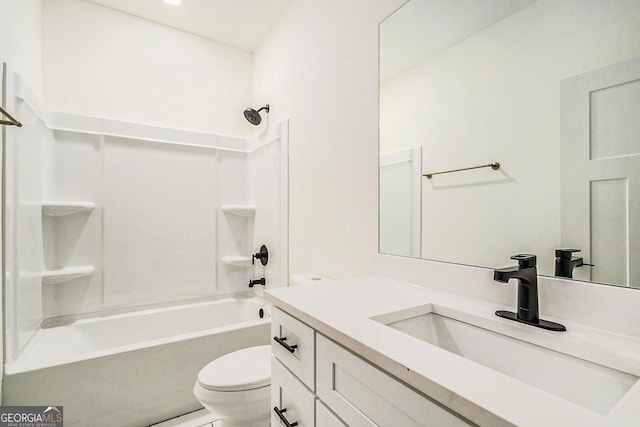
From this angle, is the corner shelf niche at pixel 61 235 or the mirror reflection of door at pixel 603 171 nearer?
the mirror reflection of door at pixel 603 171

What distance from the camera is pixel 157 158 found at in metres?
2.47

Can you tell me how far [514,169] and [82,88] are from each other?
2814mm

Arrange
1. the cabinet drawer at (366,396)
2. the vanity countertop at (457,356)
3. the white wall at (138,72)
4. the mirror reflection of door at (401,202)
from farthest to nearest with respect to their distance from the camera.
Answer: the white wall at (138,72) → the mirror reflection of door at (401,202) → the cabinet drawer at (366,396) → the vanity countertop at (457,356)

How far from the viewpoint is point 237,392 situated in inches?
51.9

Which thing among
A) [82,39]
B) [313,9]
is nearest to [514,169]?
[313,9]

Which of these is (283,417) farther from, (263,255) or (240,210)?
(240,210)

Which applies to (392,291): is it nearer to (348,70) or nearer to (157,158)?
(348,70)

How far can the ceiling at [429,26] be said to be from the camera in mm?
1007

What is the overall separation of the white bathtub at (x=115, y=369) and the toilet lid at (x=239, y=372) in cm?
39

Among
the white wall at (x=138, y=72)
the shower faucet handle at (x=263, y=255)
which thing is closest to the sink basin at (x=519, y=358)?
the shower faucet handle at (x=263, y=255)

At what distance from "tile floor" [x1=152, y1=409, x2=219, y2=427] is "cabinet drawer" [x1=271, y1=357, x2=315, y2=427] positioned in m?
1.02

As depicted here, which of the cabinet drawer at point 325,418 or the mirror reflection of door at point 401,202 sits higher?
the mirror reflection of door at point 401,202

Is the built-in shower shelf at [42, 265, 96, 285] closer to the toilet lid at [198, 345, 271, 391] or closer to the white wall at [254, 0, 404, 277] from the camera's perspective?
the toilet lid at [198, 345, 271, 391]

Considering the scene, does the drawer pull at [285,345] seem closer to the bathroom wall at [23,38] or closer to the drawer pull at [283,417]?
the drawer pull at [283,417]
